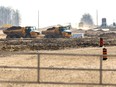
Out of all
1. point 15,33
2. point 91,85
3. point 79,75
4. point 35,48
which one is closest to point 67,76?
point 79,75

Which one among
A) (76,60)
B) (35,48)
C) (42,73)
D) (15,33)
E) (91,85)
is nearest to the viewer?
(91,85)

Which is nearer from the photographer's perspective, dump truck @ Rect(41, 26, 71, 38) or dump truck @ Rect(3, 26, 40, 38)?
dump truck @ Rect(3, 26, 40, 38)

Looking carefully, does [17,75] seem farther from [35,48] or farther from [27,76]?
[35,48]

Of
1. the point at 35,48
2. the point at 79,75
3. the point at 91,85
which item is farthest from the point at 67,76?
the point at 35,48

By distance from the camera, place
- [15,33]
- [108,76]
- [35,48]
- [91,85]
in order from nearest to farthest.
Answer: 1. [91,85]
2. [108,76]
3. [35,48]
4. [15,33]

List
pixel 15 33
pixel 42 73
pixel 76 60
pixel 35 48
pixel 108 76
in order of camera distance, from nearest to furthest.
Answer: pixel 108 76, pixel 42 73, pixel 76 60, pixel 35 48, pixel 15 33

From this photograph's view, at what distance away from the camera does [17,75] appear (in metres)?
16.6

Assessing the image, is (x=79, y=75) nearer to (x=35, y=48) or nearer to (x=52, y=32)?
(x=35, y=48)

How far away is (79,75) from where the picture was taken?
16.2 metres

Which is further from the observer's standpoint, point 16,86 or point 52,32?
point 52,32

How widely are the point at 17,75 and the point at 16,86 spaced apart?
296 centimetres

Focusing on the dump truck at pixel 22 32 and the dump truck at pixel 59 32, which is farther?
the dump truck at pixel 59 32

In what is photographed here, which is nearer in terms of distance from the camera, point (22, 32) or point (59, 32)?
point (22, 32)

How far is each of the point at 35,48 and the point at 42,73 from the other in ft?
65.4
